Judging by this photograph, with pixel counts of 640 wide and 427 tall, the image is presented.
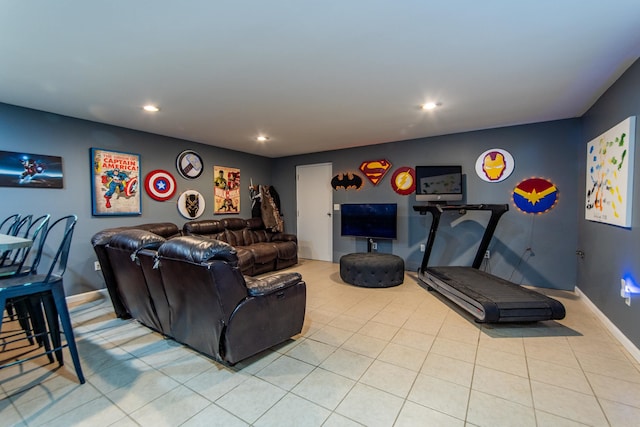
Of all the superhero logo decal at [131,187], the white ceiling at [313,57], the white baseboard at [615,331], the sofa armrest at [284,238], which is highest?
the white ceiling at [313,57]

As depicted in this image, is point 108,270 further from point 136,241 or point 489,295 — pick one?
point 489,295

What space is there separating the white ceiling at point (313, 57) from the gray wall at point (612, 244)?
0.18 m

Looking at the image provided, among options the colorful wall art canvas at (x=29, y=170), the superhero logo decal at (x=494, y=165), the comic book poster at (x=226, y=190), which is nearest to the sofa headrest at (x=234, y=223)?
the comic book poster at (x=226, y=190)

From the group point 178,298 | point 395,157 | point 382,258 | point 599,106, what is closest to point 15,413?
point 178,298

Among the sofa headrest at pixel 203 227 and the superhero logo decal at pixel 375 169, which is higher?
the superhero logo decal at pixel 375 169

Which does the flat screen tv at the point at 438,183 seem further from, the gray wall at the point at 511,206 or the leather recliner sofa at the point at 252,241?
the leather recliner sofa at the point at 252,241

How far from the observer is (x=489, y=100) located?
3.15m

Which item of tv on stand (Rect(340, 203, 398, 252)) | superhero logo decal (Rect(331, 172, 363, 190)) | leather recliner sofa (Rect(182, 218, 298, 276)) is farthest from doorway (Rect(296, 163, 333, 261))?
leather recliner sofa (Rect(182, 218, 298, 276))

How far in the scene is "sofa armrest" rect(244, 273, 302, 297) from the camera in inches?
83.5

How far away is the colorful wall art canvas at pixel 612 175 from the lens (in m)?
2.35

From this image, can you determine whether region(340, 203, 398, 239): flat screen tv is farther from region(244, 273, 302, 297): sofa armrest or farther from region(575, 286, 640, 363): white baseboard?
region(244, 273, 302, 297): sofa armrest

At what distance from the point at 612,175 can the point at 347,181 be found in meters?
3.74

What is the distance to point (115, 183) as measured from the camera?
13.1 ft

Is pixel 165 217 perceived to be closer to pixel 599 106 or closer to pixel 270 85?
pixel 270 85
